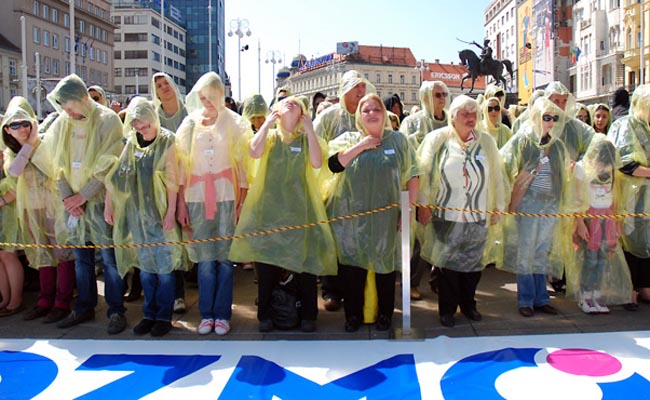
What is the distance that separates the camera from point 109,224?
12.1ft

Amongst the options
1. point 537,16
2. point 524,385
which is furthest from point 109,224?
point 537,16

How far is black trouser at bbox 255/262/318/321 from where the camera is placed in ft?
12.0

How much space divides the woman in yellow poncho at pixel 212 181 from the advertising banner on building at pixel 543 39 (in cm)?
5028

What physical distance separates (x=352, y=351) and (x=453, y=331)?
0.75 meters

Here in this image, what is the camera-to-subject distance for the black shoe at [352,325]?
11.9 ft

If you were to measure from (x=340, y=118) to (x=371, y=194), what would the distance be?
90 centimetres

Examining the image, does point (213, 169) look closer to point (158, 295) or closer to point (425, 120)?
point (158, 295)

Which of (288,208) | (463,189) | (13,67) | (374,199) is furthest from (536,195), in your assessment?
(13,67)

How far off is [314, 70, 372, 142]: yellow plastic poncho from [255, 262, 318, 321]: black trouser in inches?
42.6

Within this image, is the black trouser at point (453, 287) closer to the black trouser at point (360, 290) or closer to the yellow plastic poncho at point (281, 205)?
the black trouser at point (360, 290)

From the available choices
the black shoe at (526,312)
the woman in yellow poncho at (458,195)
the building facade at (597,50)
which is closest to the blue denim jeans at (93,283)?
the woman in yellow poncho at (458,195)

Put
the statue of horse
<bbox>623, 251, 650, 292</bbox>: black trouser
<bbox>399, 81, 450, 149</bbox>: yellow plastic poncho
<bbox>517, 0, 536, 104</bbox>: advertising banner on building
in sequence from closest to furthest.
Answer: <bbox>623, 251, 650, 292</bbox>: black trouser < <bbox>399, 81, 450, 149</bbox>: yellow plastic poncho < the statue of horse < <bbox>517, 0, 536, 104</bbox>: advertising banner on building

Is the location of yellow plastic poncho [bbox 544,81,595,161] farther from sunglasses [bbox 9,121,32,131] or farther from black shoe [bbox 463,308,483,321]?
sunglasses [bbox 9,121,32,131]

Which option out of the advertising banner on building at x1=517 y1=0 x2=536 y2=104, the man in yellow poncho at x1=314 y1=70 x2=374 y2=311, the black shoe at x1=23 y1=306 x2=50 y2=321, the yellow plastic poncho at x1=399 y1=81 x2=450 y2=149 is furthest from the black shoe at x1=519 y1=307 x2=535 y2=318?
the advertising banner on building at x1=517 y1=0 x2=536 y2=104
